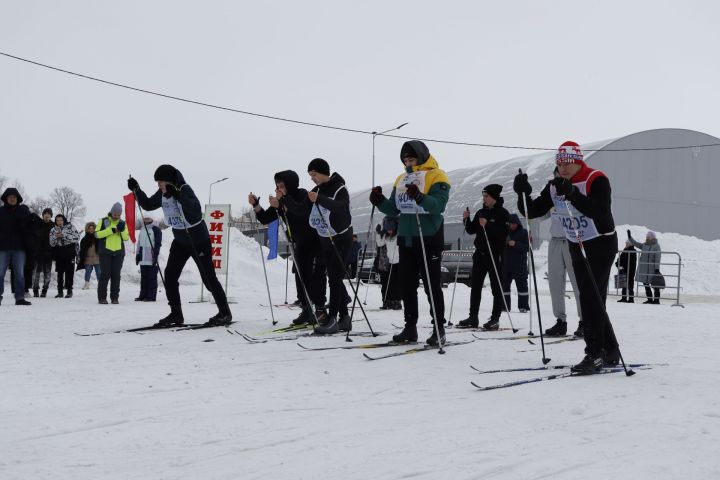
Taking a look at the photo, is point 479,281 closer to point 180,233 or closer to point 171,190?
point 180,233

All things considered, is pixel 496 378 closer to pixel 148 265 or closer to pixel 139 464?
pixel 139 464

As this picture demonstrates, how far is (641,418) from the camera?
3318 millimetres

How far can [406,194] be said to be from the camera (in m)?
5.68

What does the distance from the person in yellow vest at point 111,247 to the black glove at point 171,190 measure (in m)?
4.70

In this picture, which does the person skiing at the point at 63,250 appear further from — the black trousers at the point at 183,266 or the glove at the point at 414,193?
the glove at the point at 414,193

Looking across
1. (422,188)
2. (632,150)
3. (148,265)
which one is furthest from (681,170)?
(422,188)

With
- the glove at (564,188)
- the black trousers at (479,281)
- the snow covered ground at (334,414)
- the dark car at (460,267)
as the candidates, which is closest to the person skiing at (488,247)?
the black trousers at (479,281)

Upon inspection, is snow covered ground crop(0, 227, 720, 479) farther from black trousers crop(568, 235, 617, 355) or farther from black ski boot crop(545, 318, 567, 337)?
black ski boot crop(545, 318, 567, 337)

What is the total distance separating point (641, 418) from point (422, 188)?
9.49 ft

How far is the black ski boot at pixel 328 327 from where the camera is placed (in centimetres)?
657

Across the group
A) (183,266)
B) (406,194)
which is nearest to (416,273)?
(406,194)

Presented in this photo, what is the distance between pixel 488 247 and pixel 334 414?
15.5ft

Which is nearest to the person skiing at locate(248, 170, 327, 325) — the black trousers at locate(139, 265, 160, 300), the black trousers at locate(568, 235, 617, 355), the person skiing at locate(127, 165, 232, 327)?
the person skiing at locate(127, 165, 232, 327)

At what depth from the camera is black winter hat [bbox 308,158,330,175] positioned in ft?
22.8
